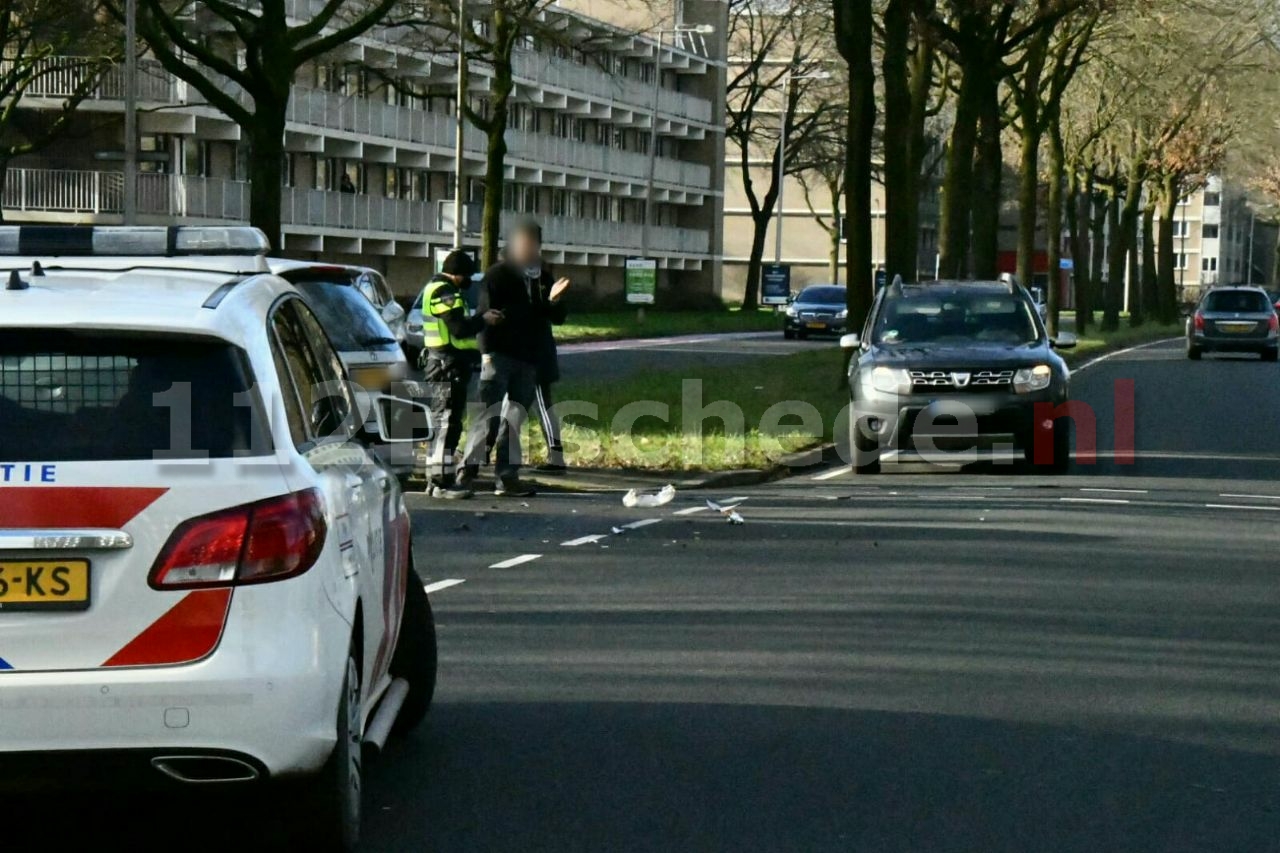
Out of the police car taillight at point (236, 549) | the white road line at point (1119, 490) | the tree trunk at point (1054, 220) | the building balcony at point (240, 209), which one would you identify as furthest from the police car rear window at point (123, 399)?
the building balcony at point (240, 209)

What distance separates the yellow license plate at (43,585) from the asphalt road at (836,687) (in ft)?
3.35

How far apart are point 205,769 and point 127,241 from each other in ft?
7.10

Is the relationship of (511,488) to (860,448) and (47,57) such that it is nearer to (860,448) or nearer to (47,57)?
(860,448)

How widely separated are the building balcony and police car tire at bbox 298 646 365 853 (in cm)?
5413

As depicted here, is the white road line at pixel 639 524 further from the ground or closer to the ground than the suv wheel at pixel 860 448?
closer to the ground

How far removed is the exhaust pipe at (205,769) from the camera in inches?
212

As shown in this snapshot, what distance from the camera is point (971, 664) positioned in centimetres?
943

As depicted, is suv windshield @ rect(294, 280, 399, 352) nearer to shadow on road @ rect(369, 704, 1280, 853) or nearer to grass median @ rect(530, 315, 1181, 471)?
grass median @ rect(530, 315, 1181, 471)

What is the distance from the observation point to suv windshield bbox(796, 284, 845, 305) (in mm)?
65000

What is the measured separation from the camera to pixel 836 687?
884 cm

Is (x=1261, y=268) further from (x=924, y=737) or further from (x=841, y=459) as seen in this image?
(x=924, y=737)

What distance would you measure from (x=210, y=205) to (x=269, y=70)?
33.0 meters

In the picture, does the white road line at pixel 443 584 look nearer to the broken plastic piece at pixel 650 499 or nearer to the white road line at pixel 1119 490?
the broken plastic piece at pixel 650 499

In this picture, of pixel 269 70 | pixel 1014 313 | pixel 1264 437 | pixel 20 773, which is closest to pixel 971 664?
pixel 20 773
